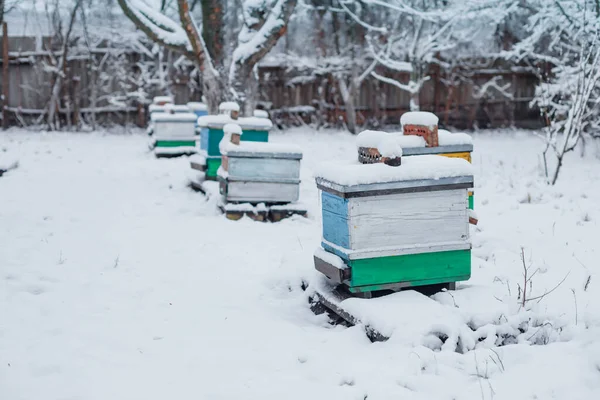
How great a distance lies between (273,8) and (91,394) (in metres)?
8.63

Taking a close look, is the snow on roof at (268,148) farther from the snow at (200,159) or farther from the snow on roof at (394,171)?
the snow on roof at (394,171)

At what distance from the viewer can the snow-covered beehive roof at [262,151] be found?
7.69 metres

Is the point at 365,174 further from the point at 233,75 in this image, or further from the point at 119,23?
the point at 119,23

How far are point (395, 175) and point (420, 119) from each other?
66.6 inches

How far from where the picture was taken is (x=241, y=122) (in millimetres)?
8953

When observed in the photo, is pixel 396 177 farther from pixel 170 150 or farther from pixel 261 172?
pixel 170 150

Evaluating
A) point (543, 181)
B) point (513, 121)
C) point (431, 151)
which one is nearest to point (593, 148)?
point (543, 181)

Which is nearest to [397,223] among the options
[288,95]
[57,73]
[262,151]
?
[262,151]

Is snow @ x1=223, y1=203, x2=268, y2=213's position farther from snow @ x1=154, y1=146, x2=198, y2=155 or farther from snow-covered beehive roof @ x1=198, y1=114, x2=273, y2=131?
snow @ x1=154, y1=146, x2=198, y2=155

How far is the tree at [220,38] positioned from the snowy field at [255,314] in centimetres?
359

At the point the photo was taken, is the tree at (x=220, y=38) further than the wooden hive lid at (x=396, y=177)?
Yes

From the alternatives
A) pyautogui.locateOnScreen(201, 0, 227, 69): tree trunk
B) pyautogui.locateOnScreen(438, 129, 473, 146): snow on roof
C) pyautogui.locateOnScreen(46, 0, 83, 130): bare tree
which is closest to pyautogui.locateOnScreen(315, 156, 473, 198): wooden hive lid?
pyautogui.locateOnScreen(438, 129, 473, 146): snow on roof

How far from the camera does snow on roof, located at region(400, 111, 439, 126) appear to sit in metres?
5.97

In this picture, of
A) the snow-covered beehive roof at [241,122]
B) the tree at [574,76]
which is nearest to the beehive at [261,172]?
the snow-covered beehive roof at [241,122]
